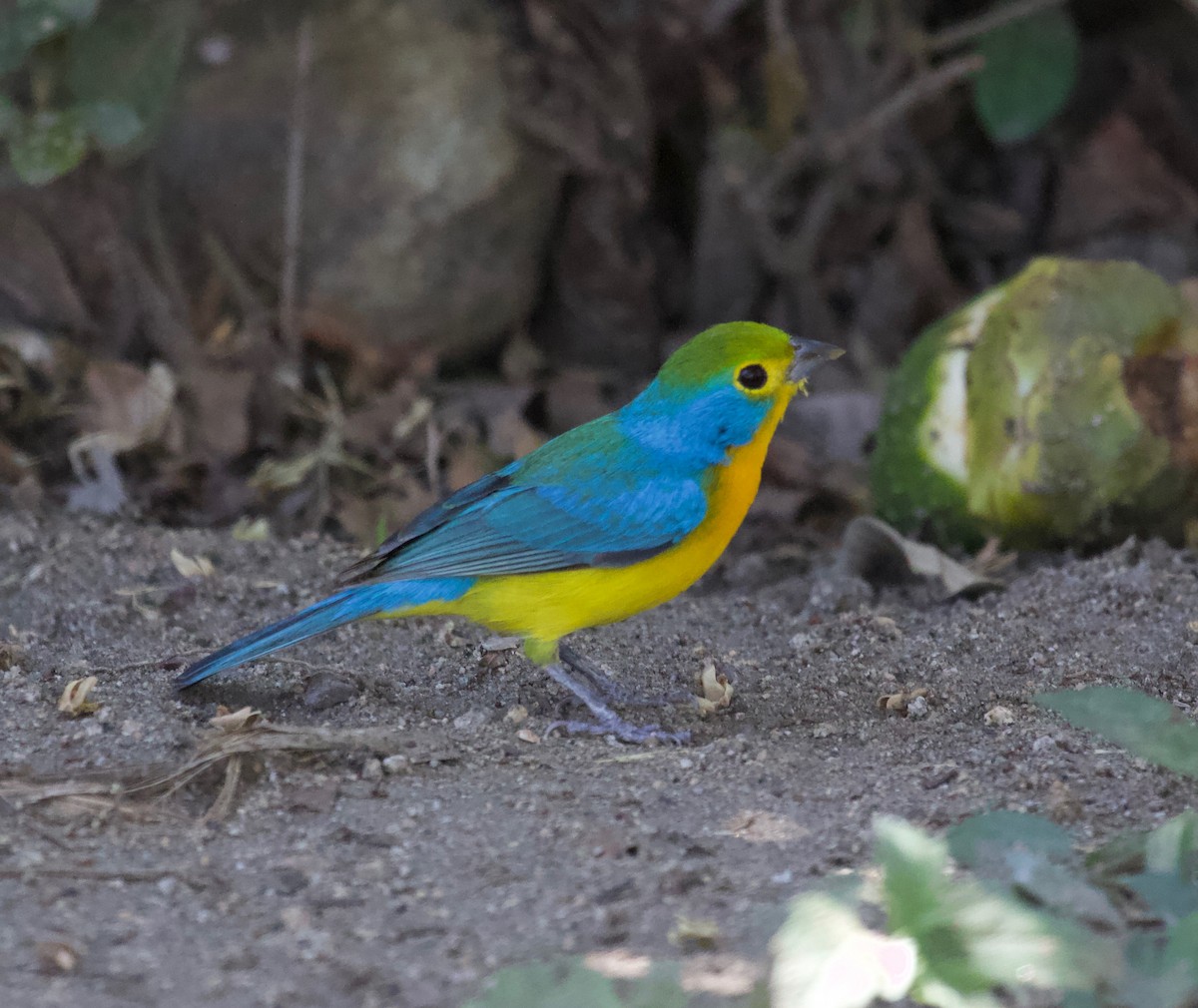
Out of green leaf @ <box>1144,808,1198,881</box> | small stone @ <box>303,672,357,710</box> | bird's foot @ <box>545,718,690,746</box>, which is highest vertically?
green leaf @ <box>1144,808,1198,881</box>

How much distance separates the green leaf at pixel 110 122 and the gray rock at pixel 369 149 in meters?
0.74

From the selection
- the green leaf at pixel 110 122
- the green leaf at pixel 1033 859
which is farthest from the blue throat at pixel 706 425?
the green leaf at pixel 110 122

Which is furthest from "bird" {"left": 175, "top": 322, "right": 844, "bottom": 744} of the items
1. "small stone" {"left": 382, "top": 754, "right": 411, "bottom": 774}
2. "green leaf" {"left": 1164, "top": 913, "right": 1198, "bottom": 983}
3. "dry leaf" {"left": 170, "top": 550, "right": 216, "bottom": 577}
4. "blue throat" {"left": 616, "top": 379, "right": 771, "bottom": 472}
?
"green leaf" {"left": 1164, "top": 913, "right": 1198, "bottom": 983}

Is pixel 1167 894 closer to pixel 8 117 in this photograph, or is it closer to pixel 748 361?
pixel 748 361

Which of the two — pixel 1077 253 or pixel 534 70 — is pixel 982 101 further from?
pixel 534 70

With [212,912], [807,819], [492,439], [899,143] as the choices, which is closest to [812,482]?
[492,439]

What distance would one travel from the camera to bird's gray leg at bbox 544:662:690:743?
346 cm

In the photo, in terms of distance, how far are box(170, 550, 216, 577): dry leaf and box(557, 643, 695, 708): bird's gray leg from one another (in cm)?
114

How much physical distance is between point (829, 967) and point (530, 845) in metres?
0.87

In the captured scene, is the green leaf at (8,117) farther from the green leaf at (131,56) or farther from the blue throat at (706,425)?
the blue throat at (706,425)

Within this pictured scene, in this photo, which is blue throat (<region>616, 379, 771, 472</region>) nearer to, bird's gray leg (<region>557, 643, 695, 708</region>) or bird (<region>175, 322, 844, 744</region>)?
bird (<region>175, 322, 844, 744</region>)

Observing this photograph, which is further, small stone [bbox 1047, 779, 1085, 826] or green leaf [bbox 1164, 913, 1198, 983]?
small stone [bbox 1047, 779, 1085, 826]

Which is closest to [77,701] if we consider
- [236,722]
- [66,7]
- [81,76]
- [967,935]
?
[236,722]

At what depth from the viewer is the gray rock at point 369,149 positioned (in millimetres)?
5801
